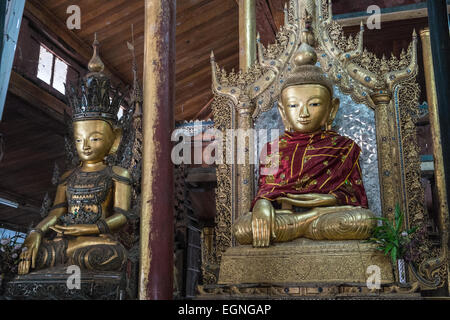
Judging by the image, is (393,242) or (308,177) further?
(308,177)

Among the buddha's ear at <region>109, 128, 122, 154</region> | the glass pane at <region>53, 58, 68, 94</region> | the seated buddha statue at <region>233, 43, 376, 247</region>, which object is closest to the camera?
the seated buddha statue at <region>233, 43, 376, 247</region>

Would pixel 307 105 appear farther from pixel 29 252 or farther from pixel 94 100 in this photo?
pixel 29 252

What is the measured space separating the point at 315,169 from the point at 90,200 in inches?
76.1

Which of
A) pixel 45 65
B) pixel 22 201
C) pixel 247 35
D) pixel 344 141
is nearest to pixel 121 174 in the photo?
pixel 344 141

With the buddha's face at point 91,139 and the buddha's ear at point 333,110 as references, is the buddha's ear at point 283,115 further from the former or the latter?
the buddha's face at point 91,139

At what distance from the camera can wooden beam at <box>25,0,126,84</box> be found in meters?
6.78

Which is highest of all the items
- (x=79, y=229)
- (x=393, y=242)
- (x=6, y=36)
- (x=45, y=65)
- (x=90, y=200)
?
(x=45, y=65)

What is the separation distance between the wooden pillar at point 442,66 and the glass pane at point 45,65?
5377 millimetres

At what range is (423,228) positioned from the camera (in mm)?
3920

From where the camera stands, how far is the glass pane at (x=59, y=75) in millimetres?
7371

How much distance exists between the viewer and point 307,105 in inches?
163

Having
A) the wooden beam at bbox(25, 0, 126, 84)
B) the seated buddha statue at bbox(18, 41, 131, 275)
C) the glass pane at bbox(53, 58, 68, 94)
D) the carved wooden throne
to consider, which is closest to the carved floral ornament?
the carved wooden throne

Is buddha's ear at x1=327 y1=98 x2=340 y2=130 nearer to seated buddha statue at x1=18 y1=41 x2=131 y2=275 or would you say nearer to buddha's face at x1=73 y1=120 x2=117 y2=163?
seated buddha statue at x1=18 y1=41 x2=131 y2=275

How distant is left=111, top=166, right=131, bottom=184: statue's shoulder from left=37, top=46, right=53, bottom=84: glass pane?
303 centimetres
